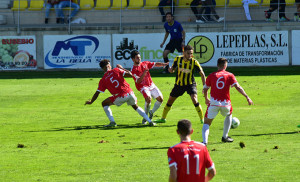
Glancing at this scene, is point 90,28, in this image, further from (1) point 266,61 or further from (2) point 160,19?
(1) point 266,61

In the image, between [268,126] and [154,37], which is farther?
[154,37]

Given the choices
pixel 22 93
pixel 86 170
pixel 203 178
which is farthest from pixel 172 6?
pixel 203 178

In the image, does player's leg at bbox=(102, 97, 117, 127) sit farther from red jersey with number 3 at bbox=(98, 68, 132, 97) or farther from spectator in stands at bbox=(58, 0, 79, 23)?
spectator in stands at bbox=(58, 0, 79, 23)

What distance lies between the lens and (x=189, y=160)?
21.0ft

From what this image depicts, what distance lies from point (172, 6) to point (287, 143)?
2042cm

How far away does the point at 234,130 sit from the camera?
48.2ft

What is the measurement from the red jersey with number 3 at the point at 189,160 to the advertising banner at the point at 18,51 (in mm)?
26086

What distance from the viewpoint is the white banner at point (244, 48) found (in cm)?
3002

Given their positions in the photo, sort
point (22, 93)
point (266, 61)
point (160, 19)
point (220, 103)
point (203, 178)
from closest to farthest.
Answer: point (203, 178) < point (220, 103) < point (22, 93) < point (266, 61) < point (160, 19)

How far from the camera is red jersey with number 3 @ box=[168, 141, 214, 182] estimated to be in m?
6.36

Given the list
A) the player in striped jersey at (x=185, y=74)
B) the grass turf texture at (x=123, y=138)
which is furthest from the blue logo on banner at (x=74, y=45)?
the player in striped jersey at (x=185, y=74)

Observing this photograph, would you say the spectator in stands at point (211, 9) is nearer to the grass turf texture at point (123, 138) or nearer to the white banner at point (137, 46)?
the white banner at point (137, 46)

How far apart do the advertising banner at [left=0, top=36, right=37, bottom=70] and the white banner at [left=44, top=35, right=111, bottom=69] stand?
2.54ft

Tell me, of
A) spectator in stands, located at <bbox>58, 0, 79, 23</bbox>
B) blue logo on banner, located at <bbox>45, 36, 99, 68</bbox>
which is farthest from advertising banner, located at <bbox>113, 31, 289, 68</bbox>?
spectator in stands, located at <bbox>58, 0, 79, 23</bbox>
